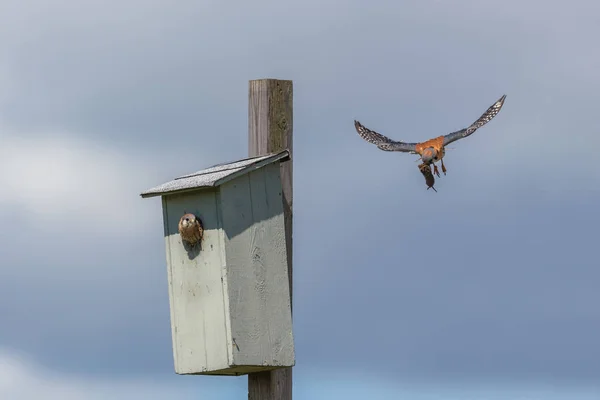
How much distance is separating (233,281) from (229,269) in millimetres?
74

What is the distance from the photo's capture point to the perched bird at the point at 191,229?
754 cm

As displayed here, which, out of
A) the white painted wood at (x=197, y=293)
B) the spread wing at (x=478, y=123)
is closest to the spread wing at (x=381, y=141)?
the spread wing at (x=478, y=123)

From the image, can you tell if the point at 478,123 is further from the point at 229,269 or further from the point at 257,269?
the point at 229,269

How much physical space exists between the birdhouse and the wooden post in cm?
9

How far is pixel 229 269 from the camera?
24.3ft

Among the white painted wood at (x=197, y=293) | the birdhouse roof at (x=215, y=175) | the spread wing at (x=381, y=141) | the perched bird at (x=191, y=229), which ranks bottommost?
the white painted wood at (x=197, y=293)

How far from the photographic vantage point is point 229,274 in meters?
7.41

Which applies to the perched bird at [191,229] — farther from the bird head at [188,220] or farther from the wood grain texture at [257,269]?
the wood grain texture at [257,269]

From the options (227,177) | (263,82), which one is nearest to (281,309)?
(227,177)

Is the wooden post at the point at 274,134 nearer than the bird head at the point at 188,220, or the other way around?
the bird head at the point at 188,220

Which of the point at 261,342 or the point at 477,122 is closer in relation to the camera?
the point at 261,342

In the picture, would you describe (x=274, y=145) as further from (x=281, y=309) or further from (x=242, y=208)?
(x=281, y=309)

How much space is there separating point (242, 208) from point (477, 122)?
5.27 feet

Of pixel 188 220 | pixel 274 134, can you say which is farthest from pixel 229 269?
pixel 274 134
